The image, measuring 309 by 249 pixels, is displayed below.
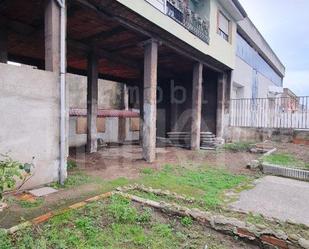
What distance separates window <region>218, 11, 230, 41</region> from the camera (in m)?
12.3

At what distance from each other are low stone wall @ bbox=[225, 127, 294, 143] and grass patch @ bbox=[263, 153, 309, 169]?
304 cm

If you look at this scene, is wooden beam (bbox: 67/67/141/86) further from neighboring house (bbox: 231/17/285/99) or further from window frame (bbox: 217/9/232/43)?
neighboring house (bbox: 231/17/285/99)

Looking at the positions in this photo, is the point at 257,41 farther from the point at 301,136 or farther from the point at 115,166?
the point at 115,166

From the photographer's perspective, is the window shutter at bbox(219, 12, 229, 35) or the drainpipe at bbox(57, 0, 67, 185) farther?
the window shutter at bbox(219, 12, 229, 35)

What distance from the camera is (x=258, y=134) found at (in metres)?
12.8

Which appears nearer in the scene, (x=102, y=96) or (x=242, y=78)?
(x=242, y=78)

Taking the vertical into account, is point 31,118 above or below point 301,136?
above

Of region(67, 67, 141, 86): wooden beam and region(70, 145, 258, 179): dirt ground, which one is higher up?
region(67, 67, 141, 86): wooden beam

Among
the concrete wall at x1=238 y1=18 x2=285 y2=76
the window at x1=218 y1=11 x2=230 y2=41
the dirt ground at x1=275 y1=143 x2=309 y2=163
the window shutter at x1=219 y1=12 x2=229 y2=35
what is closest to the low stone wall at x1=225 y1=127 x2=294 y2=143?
the dirt ground at x1=275 y1=143 x2=309 y2=163

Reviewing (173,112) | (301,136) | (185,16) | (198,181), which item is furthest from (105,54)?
(301,136)

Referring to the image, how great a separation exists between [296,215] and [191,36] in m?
7.13

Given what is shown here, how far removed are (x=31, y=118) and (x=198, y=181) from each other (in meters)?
3.98

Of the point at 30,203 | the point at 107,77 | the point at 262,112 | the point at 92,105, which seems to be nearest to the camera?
the point at 30,203

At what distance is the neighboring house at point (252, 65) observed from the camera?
617 inches
